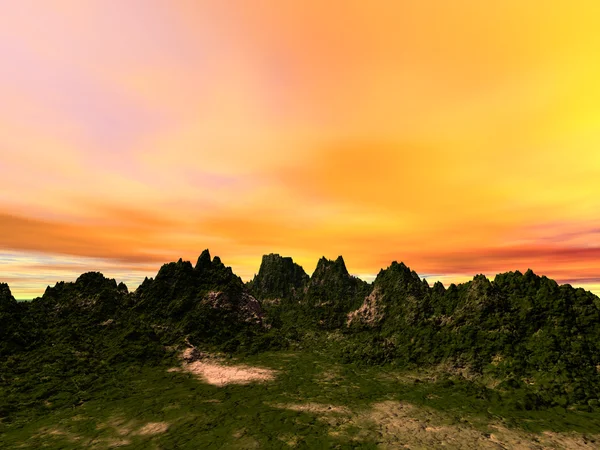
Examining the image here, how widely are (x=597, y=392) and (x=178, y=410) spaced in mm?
42906

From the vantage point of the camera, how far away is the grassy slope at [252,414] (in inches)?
980

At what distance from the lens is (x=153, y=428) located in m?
27.0

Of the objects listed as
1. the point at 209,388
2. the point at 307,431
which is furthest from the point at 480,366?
the point at 209,388

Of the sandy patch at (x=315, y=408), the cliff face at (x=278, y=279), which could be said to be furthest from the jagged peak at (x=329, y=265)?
the sandy patch at (x=315, y=408)

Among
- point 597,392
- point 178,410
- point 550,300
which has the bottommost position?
point 178,410

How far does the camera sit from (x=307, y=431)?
25.9 meters

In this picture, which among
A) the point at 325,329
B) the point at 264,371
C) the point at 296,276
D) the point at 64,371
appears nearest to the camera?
the point at 64,371

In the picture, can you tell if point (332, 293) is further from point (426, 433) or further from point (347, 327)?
point (426, 433)

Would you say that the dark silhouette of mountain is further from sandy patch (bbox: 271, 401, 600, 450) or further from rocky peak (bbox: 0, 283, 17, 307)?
sandy patch (bbox: 271, 401, 600, 450)

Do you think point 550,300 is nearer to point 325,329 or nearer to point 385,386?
point 385,386

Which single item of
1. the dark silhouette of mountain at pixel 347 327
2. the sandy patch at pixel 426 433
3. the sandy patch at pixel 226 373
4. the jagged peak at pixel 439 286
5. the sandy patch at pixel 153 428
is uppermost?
the jagged peak at pixel 439 286

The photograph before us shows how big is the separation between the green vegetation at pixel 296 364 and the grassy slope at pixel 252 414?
18 cm

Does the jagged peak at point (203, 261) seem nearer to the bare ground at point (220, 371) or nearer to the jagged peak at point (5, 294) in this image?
the bare ground at point (220, 371)

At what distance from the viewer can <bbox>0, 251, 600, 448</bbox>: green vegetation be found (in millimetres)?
27000
